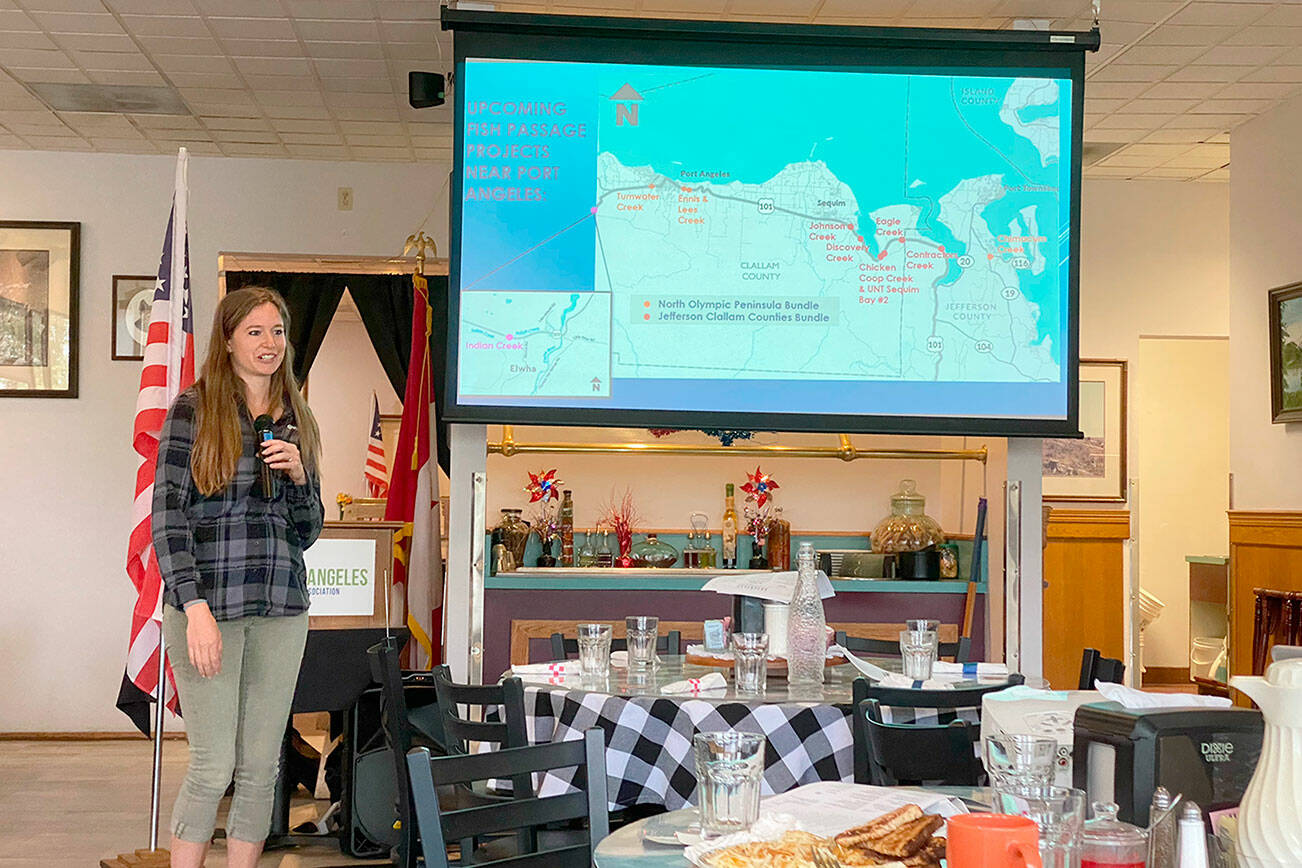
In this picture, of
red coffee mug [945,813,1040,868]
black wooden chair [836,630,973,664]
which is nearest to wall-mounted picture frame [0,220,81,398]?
black wooden chair [836,630,973,664]

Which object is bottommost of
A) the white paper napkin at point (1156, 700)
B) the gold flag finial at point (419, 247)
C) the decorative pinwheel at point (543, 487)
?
the white paper napkin at point (1156, 700)

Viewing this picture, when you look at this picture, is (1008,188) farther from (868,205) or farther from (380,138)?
(380,138)

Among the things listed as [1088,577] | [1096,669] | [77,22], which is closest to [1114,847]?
[1096,669]

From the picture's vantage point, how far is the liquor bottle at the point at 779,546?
6.34 m

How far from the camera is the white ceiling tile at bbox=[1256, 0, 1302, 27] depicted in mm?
5199

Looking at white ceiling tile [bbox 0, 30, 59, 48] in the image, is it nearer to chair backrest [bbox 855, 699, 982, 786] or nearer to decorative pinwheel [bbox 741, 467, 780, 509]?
decorative pinwheel [bbox 741, 467, 780, 509]

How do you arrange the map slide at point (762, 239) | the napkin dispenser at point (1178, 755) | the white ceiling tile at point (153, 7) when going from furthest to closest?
the white ceiling tile at point (153, 7) < the map slide at point (762, 239) < the napkin dispenser at point (1178, 755)

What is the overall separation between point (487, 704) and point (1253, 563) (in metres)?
5.03

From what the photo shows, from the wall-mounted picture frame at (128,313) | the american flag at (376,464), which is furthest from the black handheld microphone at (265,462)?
the american flag at (376,464)

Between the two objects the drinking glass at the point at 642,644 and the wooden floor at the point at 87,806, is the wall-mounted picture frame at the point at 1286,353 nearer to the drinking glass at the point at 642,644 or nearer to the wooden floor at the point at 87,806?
the drinking glass at the point at 642,644

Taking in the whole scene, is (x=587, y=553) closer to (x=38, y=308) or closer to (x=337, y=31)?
(x=337, y=31)

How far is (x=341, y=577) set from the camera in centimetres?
520

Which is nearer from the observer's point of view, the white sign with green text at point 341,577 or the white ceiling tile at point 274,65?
the white sign with green text at point 341,577

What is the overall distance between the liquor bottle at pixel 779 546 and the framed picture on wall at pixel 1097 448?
89.5 inches
